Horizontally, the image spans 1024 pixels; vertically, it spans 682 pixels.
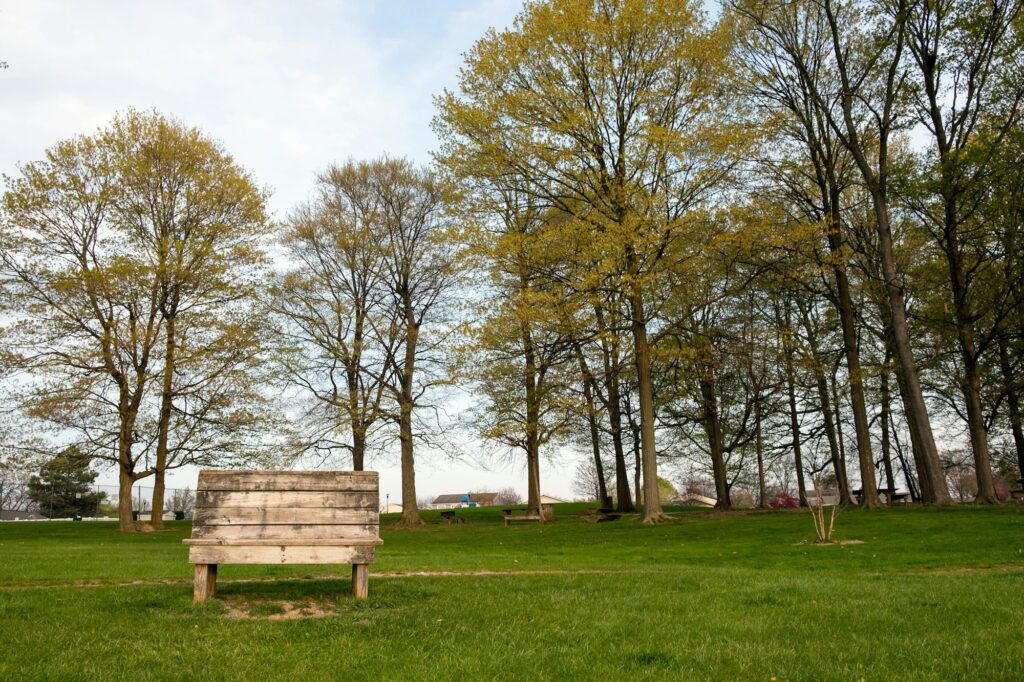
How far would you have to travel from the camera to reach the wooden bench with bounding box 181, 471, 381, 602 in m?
7.04

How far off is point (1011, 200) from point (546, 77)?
590 inches

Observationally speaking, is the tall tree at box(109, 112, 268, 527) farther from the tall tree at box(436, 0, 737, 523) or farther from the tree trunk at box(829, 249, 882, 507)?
the tree trunk at box(829, 249, 882, 507)

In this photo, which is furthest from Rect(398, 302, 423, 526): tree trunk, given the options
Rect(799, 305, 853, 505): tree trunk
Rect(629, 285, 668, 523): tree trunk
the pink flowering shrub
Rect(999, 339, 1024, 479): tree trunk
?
Rect(999, 339, 1024, 479): tree trunk

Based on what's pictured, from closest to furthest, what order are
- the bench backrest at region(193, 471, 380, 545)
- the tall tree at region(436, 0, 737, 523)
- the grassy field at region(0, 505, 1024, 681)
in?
the grassy field at region(0, 505, 1024, 681) → the bench backrest at region(193, 471, 380, 545) → the tall tree at region(436, 0, 737, 523)

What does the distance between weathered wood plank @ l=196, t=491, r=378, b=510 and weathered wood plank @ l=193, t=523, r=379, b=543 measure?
0.20 metres

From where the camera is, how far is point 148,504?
47.0 metres

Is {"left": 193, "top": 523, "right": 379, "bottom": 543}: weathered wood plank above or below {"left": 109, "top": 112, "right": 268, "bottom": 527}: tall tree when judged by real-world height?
below

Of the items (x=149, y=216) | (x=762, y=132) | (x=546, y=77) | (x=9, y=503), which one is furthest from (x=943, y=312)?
(x=9, y=503)

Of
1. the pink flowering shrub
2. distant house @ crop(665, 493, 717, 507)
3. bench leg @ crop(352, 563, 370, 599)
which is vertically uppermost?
bench leg @ crop(352, 563, 370, 599)

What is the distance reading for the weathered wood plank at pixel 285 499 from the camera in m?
7.23

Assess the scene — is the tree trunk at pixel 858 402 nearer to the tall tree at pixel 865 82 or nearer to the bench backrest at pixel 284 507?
the tall tree at pixel 865 82

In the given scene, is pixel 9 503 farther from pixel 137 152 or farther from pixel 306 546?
pixel 306 546

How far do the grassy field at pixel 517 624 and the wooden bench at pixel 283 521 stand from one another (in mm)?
401

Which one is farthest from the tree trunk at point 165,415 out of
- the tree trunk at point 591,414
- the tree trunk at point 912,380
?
the tree trunk at point 912,380
